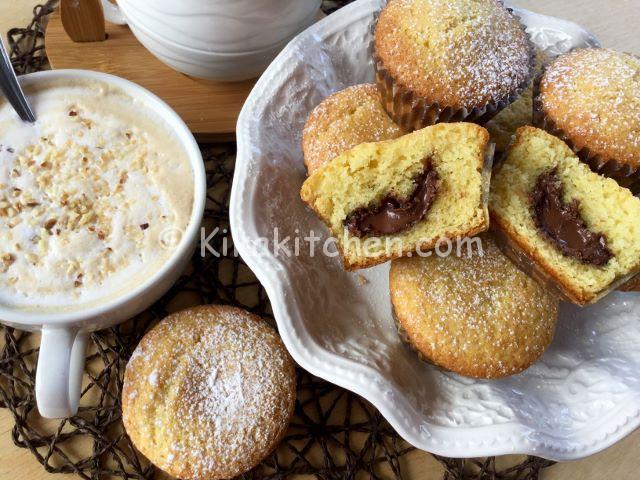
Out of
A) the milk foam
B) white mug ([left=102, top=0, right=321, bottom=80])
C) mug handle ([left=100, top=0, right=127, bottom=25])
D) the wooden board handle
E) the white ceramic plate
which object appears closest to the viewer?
the white ceramic plate

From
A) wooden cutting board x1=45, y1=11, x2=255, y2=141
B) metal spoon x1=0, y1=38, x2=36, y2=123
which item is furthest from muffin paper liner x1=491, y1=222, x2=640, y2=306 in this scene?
metal spoon x1=0, y1=38, x2=36, y2=123

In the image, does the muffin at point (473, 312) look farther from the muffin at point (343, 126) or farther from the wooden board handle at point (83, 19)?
the wooden board handle at point (83, 19)

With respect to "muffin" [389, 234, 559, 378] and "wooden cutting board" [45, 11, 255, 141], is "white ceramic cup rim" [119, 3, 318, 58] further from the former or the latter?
"muffin" [389, 234, 559, 378]

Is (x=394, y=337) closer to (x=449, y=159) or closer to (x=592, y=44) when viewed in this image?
(x=449, y=159)

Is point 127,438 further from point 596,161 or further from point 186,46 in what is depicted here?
point 596,161

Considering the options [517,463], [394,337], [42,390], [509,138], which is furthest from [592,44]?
[42,390]

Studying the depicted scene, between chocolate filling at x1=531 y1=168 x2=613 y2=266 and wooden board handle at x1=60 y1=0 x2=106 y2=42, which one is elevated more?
wooden board handle at x1=60 y1=0 x2=106 y2=42
